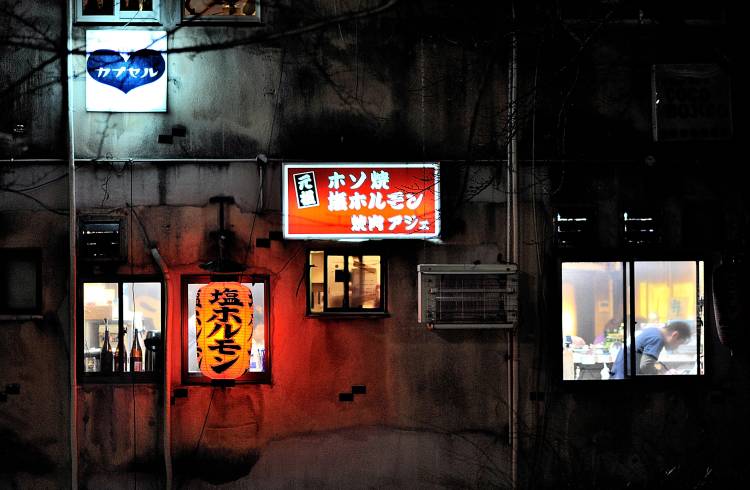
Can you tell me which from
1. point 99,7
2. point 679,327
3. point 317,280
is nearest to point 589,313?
point 679,327

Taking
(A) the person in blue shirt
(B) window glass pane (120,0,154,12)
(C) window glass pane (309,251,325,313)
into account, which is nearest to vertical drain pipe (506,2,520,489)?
(A) the person in blue shirt

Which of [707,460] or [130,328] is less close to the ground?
[130,328]

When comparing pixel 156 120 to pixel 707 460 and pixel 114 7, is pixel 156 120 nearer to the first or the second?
pixel 114 7

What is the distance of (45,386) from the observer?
10.4 meters

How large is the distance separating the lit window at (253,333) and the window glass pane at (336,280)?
3.54ft

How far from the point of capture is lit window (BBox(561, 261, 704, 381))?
1082cm

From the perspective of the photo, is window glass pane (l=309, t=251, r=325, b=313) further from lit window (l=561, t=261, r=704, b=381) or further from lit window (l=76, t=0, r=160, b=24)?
lit window (l=76, t=0, r=160, b=24)

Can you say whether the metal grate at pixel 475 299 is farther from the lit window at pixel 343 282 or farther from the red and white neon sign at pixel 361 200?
the lit window at pixel 343 282

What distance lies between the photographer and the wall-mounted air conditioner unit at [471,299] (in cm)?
1008

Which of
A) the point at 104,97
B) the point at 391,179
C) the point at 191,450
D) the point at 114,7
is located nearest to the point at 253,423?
the point at 191,450

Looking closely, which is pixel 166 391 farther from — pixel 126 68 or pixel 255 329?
pixel 126 68

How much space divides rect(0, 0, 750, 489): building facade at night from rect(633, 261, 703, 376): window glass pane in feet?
0.13

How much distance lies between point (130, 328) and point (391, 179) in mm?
5132

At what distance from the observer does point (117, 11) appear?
34.8ft
